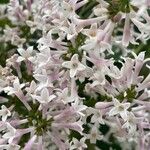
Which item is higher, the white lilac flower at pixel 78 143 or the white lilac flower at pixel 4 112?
the white lilac flower at pixel 4 112

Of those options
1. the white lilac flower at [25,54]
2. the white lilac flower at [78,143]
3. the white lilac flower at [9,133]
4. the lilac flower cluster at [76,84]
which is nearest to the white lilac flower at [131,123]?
the lilac flower cluster at [76,84]

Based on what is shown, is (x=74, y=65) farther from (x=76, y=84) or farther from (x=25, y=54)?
(x=25, y=54)

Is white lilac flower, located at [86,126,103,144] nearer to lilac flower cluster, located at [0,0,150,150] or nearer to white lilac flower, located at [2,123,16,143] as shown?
lilac flower cluster, located at [0,0,150,150]

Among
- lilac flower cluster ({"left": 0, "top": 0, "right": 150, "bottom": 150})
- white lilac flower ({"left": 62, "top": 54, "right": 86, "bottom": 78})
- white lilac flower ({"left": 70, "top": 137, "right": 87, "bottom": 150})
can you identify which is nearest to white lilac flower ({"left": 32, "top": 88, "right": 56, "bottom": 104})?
lilac flower cluster ({"left": 0, "top": 0, "right": 150, "bottom": 150})

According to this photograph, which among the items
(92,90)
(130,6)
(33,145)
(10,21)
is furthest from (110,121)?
(10,21)

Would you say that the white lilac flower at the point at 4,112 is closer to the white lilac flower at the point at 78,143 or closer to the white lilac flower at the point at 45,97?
the white lilac flower at the point at 45,97

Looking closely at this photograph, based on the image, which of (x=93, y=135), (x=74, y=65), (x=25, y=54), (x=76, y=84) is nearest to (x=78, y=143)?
(x=93, y=135)

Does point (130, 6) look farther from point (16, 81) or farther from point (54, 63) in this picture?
point (16, 81)
